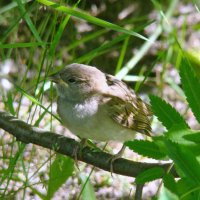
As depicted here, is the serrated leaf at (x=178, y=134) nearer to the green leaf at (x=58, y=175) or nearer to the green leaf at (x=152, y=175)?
the green leaf at (x=152, y=175)

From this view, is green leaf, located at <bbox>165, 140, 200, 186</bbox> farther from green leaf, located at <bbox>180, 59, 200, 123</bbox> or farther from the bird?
the bird

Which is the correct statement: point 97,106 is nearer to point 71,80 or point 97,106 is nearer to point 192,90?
point 71,80

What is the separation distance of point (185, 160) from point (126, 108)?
1760 millimetres

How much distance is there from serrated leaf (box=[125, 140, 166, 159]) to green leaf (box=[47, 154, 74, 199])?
2.84ft

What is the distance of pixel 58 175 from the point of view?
7.74ft

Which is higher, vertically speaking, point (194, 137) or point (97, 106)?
point (97, 106)

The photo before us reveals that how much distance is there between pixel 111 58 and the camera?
194 inches

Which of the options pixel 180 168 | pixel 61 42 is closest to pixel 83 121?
pixel 180 168

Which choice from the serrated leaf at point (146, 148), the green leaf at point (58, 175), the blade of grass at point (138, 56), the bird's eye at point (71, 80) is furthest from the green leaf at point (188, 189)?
the blade of grass at point (138, 56)

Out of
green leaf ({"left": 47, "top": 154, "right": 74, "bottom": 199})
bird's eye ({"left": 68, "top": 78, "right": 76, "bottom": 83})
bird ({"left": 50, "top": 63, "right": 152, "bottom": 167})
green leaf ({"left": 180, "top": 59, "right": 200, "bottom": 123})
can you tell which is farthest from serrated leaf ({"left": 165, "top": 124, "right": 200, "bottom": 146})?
bird's eye ({"left": 68, "top": 78, "right": 76, "bottom": 83})

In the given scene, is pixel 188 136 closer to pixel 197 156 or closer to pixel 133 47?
pixel 197 156

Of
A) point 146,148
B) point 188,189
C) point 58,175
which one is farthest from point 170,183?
point 58,175

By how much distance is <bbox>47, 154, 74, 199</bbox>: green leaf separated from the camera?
2346 mm

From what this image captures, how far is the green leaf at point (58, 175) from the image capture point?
2346 millimetres
